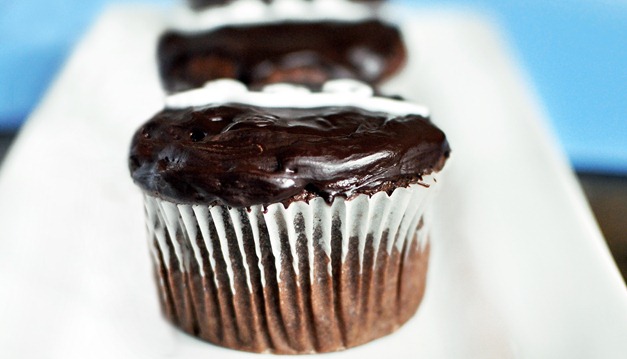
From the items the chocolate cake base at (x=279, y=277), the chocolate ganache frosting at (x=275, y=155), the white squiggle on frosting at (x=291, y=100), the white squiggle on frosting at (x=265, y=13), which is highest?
the white squiggle on frosting at (x=265, y=13)

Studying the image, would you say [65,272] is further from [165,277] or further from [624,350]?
[624,350]

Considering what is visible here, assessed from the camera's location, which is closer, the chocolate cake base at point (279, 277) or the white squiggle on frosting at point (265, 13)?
the chocolate cake base at point (279, 277)

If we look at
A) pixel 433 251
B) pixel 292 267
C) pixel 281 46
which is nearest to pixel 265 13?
pixel 281 46

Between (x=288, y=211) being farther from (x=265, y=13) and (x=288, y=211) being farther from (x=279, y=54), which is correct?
(x=265, y=13)

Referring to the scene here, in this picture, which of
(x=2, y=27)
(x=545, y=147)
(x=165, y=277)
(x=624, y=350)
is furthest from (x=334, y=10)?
(x=2, y=27)

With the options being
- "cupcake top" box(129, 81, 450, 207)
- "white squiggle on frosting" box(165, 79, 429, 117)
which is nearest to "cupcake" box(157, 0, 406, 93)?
"white squiggle on frosting" box(165, 79, 429, 117)

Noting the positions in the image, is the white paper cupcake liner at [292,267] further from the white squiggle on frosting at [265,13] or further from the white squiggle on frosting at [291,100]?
the white squiggle on frosting at [265,13]

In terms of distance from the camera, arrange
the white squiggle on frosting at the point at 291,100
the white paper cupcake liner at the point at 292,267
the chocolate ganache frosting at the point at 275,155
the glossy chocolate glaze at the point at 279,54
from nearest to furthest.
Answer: the chocolate ganache frosting at the point at 275,155 < the white paper cupcake liner at the point at 292,267 < the white squiggle on frosting at the point at 291,100 < the glossy chocolate glaze at the point at 279,54

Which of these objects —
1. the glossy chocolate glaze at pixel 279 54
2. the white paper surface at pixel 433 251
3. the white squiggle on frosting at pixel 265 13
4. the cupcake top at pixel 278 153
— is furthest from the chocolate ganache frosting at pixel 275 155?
the white squiggle on frosting at pixel 265 13
